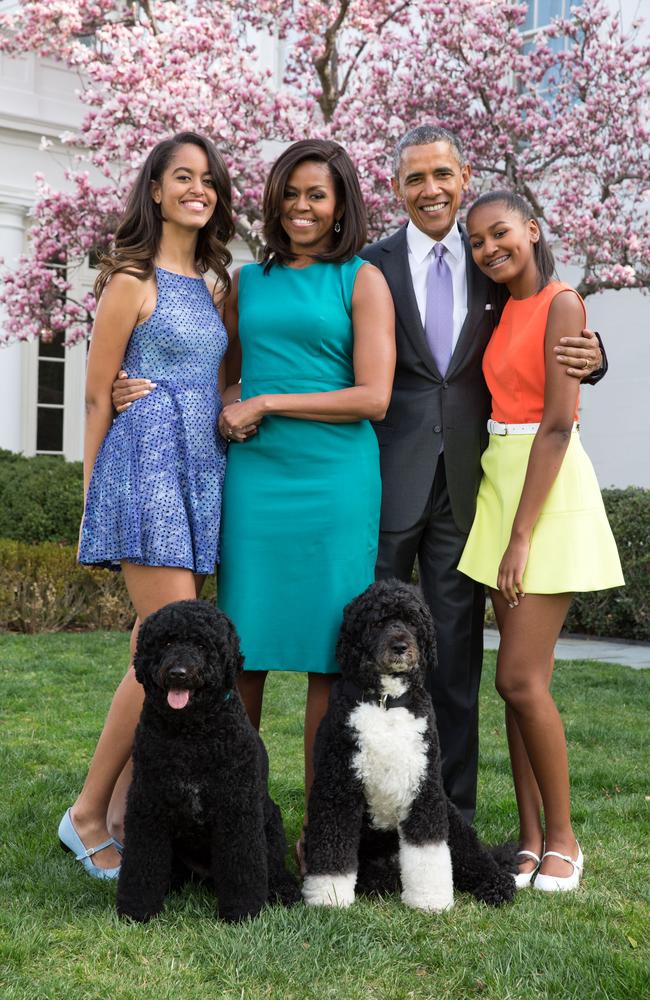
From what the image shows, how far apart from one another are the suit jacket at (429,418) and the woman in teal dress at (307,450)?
0.20 m

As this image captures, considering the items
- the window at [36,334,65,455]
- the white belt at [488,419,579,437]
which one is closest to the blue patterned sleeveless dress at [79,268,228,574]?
the white belt at [488,419,579,437]

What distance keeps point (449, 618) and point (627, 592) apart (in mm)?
5919

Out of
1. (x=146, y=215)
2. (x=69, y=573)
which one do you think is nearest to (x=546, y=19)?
(x=69, y=573)

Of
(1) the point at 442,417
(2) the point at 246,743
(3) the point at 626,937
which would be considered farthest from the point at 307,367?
(3) the point at 626,937

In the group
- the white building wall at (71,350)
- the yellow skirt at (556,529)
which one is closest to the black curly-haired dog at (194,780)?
the yellow skirt at (556,529)

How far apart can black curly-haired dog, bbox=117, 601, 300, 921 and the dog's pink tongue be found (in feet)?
0.13

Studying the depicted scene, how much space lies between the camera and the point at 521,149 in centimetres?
1108

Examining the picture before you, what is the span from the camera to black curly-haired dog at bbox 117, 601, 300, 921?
122 inches

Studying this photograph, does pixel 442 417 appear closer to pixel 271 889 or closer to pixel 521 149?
pixel 271 889

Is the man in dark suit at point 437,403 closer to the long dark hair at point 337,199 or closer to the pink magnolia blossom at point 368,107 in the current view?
the long dark hair at point 337,199

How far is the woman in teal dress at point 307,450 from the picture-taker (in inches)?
139

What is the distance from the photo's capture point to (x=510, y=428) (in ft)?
11.9

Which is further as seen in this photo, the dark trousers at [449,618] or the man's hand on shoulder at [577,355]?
the dark trousers at [449,618]

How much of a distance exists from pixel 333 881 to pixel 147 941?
0.58 m
